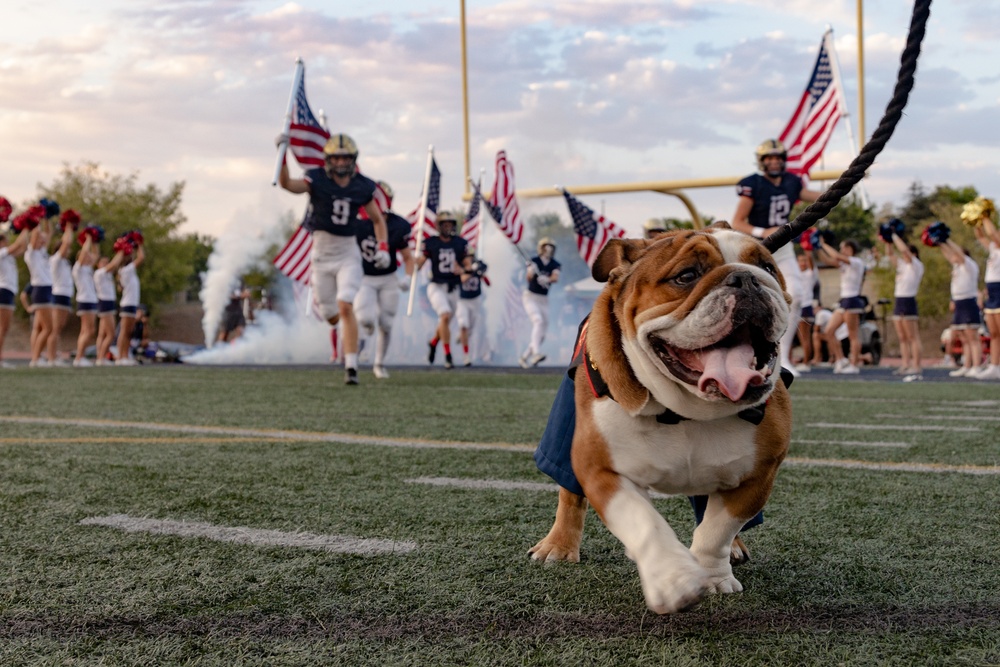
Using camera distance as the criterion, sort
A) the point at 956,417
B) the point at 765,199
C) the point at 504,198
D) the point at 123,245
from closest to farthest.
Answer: the point at 956,417
the point at 765,199
the point at 123,245
the point at 504,198

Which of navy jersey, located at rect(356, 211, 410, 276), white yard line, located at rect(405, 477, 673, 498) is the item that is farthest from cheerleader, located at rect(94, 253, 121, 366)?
white yard line, located at rect(405, 477, 673, 498)

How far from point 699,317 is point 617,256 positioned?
14.0 inches

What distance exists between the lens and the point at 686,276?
2.28 m

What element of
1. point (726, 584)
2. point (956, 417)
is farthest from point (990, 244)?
point (726, 584)

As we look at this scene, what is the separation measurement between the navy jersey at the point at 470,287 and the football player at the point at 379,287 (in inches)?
234

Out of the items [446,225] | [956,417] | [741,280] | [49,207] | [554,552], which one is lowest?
[956,417]

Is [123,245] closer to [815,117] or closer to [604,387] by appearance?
[815,117]

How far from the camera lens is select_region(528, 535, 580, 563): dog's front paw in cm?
282

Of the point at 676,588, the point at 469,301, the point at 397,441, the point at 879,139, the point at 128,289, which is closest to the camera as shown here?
the point at 676,588

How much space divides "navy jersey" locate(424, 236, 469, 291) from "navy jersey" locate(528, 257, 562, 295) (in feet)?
6.79

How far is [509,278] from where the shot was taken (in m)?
27.4

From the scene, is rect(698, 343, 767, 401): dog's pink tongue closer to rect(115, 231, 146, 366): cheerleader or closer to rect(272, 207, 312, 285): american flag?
rect(115, 231, 146, 366): cheerleader

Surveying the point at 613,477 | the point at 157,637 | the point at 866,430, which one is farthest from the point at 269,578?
the point at 866,430

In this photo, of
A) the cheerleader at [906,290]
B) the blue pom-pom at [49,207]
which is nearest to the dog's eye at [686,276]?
the cheerleader at [906,290]
